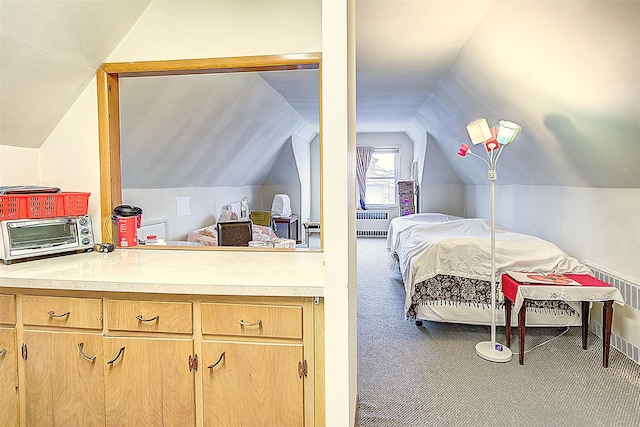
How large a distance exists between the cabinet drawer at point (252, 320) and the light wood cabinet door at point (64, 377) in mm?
467

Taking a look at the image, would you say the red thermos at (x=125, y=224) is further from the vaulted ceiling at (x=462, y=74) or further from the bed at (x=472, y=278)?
the bed at (x=472, y=278)

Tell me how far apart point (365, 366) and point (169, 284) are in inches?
66.3

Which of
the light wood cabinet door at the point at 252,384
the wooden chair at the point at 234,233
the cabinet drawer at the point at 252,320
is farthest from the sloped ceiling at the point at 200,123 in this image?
the light wood cabinet door at the point at 252,384

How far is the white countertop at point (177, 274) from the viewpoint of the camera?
1.42 metres

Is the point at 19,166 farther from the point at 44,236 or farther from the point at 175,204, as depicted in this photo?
the point at 175,204

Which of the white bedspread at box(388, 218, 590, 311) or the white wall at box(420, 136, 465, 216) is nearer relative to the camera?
the white bedspread at box(388, 218, 590, 311)

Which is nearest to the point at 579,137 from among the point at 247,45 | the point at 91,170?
the point at 247,45

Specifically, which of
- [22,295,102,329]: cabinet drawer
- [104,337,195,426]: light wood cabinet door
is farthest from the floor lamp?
[22,295,102,329]: cabinet drawer

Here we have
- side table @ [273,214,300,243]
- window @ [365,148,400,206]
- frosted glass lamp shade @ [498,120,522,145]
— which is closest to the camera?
frosted glass lamp shade @ [498,120,522,145]

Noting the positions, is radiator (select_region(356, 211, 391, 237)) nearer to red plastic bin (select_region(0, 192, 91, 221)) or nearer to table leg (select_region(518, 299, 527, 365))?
table leg (select_region(518, 299, 527, 365))

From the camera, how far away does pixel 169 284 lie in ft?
4.71

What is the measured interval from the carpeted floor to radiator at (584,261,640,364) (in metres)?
0.06

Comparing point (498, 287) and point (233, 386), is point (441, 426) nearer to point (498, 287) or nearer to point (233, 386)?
point (233, 386)

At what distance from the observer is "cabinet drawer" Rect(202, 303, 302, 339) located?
4.71ft
